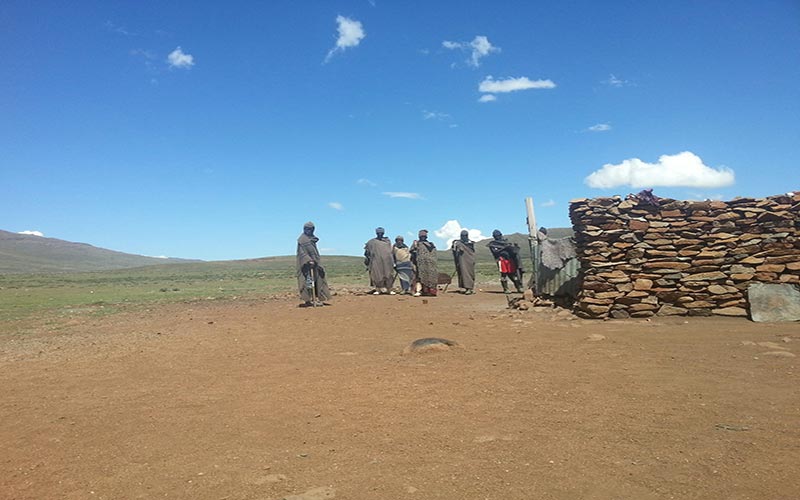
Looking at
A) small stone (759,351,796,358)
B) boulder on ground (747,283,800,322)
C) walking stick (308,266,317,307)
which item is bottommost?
small stone (759,351,796,358)

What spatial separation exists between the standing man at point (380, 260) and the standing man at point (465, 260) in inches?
101

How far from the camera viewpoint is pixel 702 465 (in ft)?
12.3

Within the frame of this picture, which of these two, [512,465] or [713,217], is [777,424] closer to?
[512,465]

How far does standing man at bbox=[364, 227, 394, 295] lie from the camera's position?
20.3 m

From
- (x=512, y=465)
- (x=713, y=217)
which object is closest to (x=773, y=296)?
(x=713, y=217)

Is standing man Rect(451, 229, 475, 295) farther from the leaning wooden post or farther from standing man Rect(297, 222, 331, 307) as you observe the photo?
standing man Rect(297, 222, 331, 307)

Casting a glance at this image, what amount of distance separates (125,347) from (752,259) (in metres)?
12.2

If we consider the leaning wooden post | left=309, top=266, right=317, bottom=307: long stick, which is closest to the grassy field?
left=309, top=266, right=317, bottom=307: long stick

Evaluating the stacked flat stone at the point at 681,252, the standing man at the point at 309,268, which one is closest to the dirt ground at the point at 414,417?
the stacked flat stone at the point at 681,252

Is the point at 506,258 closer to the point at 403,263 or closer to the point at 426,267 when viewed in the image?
the point at 426,267

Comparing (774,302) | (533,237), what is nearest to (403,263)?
(533,237)

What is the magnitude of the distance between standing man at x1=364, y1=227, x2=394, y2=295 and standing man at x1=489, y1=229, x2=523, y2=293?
4290 millimetres

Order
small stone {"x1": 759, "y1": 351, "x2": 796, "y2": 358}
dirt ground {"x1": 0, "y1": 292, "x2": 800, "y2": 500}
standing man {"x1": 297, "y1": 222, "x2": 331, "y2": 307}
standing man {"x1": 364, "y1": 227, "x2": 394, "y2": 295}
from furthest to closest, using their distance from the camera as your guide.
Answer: standing man {"x1": 364, "y1": 227, "x2": 394, "y2": 295} → standing man {"x1": 297, "y1": 222, "x2": 331, "y2": 307} → small stone {"x1": 759, "y1": 351, "x2": 796, "y2": 358} → dirt ground {"x1": 0, "y1": 292, "x2": 800, "y2": 500}

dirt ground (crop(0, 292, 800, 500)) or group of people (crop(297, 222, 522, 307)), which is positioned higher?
group of people (crop(297, 222, 522, 307))
